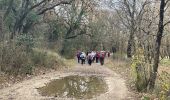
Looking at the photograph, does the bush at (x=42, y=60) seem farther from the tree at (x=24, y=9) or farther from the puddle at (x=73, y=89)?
the puddle at (x=73, y=89)

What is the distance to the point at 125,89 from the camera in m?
20.7

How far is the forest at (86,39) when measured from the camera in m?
19.2

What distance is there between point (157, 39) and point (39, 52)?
50.5ft

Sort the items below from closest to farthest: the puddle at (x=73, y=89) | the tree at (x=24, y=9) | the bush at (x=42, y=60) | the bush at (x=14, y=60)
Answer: the puddle at (x=73, y=89) → the bush at (x=14, y=60) → the bush at (x=42, y=60) → the tree at (x=24, y=9)

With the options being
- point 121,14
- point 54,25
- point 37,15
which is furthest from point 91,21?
point 37,15

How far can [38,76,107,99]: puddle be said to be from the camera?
18297mm

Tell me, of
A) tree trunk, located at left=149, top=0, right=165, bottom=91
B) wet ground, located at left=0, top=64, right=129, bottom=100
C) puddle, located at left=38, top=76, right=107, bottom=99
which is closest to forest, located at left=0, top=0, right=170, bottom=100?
tree trunk, located at left=149, top=0, right=165, bottom=91

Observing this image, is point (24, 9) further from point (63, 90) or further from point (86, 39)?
point (86, 39)

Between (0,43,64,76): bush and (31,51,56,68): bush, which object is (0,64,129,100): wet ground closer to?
(0,43,64,76): bush

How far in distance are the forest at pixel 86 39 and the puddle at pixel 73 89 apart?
1.76m

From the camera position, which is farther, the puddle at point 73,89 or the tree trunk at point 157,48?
the puddle at point 73,89

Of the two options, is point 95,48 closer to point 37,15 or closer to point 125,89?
point 37,15

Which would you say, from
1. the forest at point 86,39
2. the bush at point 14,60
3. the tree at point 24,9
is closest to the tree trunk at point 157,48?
the forest at point 86,39

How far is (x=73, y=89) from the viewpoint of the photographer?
20.4 metres
